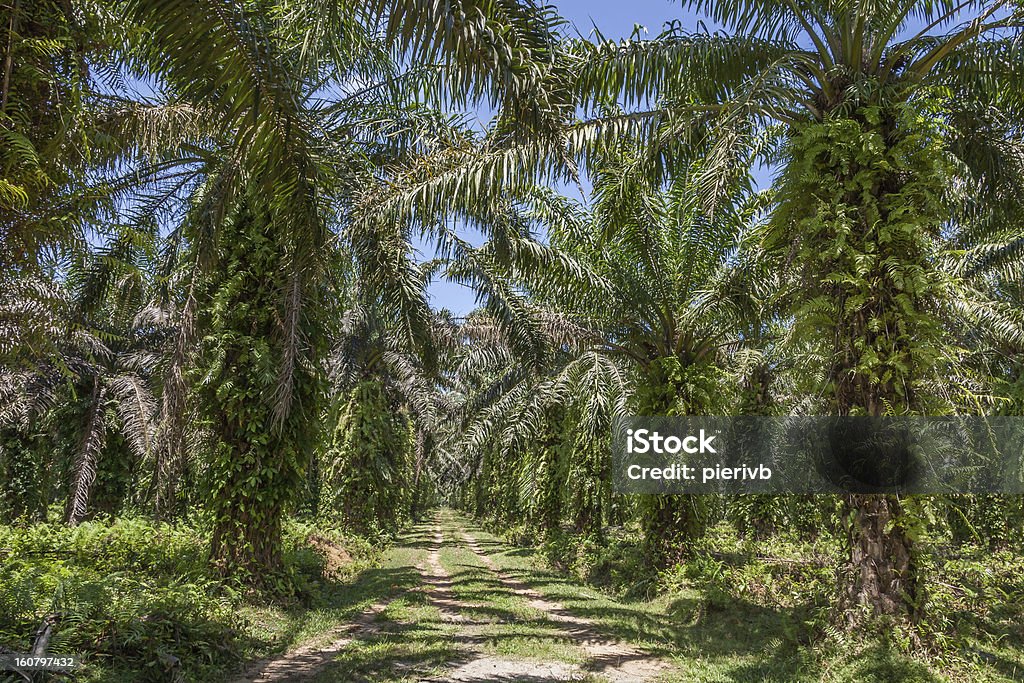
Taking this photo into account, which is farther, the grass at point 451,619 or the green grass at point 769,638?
the green grass at point 769,638

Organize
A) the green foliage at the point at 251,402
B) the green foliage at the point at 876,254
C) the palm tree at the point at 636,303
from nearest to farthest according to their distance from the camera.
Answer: the green foliage at the point at 876,254
the green foliage at the point at 251,402
the palm tree at the point at 636,303

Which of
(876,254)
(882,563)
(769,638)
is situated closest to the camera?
(882,563)

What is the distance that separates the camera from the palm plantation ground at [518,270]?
5258 mm

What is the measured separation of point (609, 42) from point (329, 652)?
7.04 metres

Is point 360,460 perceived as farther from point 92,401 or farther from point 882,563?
point 882,563

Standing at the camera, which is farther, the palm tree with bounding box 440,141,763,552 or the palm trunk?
the palm tree with bounding box 440,141,763,552

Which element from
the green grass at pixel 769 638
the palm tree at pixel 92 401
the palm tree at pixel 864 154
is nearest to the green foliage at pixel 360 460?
the palm tree at pixel 92 401

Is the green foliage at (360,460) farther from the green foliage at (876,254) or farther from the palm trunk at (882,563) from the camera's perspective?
the palm trunk at (882,563)

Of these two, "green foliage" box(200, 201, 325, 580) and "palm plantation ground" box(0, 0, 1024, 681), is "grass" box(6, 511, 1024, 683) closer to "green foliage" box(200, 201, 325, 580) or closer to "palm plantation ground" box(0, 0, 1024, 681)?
"palm plantation ground" box(0, 0, 1024, 681)

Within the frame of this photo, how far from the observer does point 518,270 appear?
11.3 m

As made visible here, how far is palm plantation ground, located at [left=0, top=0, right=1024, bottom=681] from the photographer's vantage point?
526 cm

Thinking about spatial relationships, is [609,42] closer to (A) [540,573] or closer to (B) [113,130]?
(B) [113,130]

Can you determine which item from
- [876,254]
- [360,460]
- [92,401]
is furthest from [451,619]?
[92,401]

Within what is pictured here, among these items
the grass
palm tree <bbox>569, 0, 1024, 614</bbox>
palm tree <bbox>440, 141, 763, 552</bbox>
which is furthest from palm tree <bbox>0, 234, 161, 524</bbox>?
palm tree <bbox>569, 0, 1024, 614</bbox>
